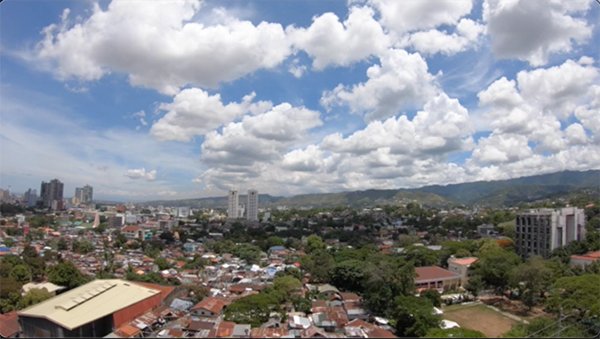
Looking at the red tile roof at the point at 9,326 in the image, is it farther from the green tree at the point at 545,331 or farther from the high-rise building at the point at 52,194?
the high-rise building at the point at 52,194

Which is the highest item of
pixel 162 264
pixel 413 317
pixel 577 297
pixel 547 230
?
pixel 547 230

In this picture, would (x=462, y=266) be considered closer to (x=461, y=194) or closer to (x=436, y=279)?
(x=436, y=279)

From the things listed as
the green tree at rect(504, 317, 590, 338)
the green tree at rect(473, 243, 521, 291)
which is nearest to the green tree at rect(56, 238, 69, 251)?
the green tree at rect(473, 243, 521, 291)

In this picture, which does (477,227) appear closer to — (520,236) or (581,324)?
(520,236)

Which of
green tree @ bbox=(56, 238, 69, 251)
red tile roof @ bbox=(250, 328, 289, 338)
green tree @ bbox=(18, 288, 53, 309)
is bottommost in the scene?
green tree @ bbox=(56, 238, 69, 251)

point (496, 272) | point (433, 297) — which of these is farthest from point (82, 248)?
point (496, 272)

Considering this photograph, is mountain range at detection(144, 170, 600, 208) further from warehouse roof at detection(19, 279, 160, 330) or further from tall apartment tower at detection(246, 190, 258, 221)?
warehouse roof at detection(19, 279, 160, 330)
